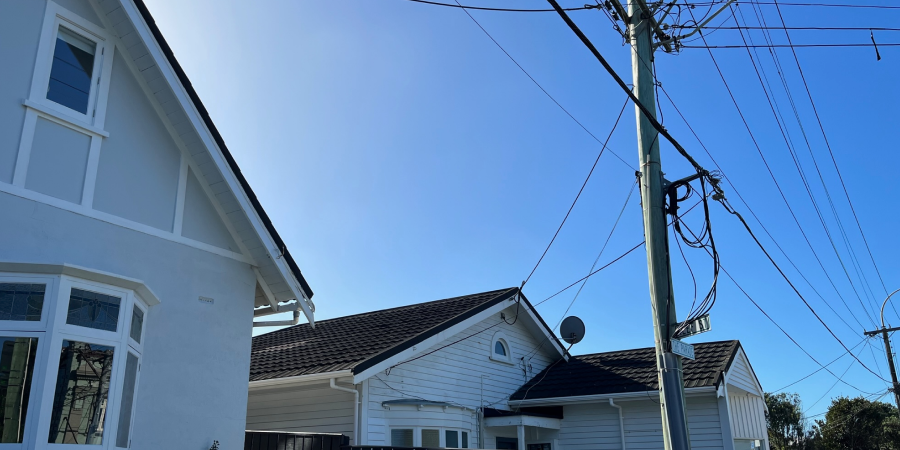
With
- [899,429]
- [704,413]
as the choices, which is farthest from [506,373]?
[899,429]

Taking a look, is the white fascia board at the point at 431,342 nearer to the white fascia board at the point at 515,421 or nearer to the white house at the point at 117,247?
the white fascia board at the point at 515,421

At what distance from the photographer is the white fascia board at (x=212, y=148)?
8.30m

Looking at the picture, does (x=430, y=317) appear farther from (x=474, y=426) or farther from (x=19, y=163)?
(x=19, y=163)

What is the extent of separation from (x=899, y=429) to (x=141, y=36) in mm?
37622

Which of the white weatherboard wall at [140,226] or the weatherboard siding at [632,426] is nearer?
the white weatherboard wall at [140,226]

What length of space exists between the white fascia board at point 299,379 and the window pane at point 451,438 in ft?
9.66

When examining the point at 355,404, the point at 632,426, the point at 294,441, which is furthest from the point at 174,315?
the point at 632,426

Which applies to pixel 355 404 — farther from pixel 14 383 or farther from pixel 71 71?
pixel 71 71

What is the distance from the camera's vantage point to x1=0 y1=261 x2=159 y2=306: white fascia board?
6.78m

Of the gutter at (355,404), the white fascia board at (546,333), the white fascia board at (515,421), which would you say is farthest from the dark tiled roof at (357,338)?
the white fascia board at (515,421)

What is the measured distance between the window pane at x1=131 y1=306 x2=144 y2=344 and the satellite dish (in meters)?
11.5

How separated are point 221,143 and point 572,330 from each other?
432 inches

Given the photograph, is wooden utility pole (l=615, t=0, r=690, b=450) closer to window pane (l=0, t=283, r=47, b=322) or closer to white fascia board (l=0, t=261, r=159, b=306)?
white fascia board (l=0, t=261, r=159, b=306)

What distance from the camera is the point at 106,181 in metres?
8.14
